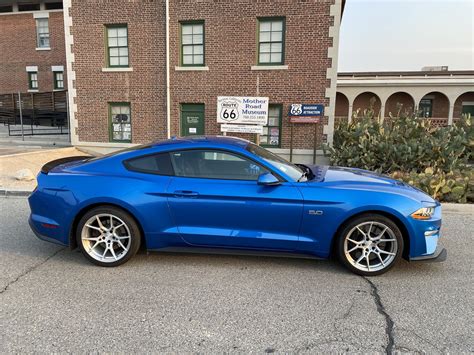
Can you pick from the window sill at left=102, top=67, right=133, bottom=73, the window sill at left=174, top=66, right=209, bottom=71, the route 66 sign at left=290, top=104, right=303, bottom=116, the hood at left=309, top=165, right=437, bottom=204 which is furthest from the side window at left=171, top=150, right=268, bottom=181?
the window sill at left=102, top=67, right=133, bottom=73

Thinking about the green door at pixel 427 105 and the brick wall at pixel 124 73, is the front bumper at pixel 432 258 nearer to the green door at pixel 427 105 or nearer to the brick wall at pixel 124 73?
the brick wall at pixel 124 73

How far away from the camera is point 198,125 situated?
12.4 m

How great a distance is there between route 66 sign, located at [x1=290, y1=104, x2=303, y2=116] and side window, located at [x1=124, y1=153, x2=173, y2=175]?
8199 millimetres

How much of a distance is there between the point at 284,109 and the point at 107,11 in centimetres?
711

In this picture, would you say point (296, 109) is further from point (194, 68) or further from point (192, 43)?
point (192, 43)

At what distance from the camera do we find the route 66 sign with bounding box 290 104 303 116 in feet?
37.4

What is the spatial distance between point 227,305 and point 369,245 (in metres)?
1.62

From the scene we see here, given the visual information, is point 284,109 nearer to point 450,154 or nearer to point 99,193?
point 450,154

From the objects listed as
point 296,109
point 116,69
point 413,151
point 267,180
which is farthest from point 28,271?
point 116,69

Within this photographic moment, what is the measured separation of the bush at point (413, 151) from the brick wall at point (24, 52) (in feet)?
67.6

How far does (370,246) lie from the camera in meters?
3.64

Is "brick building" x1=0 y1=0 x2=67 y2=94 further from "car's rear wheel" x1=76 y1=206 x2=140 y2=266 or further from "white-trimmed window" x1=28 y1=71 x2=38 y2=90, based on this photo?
"car's rear wheel" x1=76 y1=206 x2=140 y2=266

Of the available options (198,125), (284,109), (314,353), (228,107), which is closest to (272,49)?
(284,109)

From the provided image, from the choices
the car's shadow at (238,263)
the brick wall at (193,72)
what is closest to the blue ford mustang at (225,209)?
the car's shadow at (238,263)
